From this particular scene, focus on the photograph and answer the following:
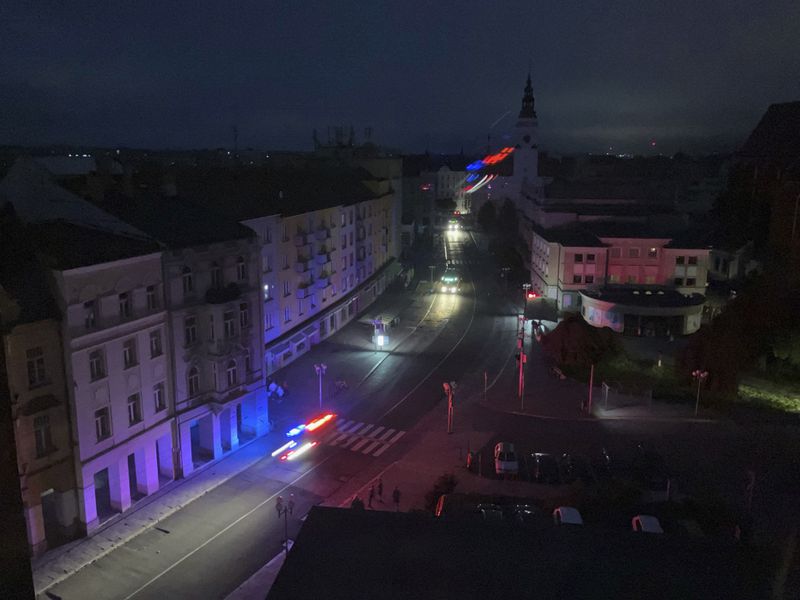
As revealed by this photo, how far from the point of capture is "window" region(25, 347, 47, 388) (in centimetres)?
2206

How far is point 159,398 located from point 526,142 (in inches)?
3690

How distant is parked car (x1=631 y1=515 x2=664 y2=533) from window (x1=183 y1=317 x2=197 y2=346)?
1963 cm

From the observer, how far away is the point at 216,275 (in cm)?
3039

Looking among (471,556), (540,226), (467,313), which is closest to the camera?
(471,556)

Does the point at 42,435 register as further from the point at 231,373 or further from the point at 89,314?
the point at 231,373

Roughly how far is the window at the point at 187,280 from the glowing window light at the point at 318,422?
9.39 metres

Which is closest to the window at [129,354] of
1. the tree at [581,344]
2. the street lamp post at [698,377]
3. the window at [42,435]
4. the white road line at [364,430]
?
the window at [42,435]

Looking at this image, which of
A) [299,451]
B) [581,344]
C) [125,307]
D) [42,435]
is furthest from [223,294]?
[581,344]

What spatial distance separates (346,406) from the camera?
37281 millimetres

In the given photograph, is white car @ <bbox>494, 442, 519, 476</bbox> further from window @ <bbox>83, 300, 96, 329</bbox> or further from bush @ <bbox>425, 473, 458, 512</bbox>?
window @ <bbox>83, 300, 96, 329</bbox>

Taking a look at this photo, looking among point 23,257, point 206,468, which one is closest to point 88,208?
point 23,257

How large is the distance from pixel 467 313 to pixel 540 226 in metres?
15.4

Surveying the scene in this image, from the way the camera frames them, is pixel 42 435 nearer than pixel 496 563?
No

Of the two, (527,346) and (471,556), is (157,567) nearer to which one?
(471,556)
